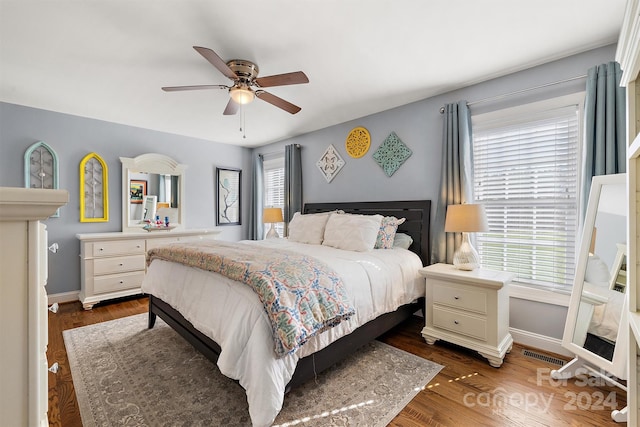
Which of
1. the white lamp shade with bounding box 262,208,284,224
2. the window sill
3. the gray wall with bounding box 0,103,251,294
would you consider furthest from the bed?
the gray wall with bounding box 0,103,251,294

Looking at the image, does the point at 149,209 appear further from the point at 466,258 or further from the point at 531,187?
the point at 531,187

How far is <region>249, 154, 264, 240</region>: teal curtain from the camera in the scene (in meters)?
5.35

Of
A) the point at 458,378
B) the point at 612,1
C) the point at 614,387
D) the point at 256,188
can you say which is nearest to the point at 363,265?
the point at 458,378

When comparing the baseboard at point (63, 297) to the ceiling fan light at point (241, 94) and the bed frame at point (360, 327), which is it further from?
the ceiling fan light at point (241, 94)

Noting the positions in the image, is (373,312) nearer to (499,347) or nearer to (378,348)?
(378,348)

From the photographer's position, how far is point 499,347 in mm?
2172

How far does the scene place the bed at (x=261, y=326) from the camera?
1.44 meters

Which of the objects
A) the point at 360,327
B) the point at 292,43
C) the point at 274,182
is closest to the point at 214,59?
the point at 292,43

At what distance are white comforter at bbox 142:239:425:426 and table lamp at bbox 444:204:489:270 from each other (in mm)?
437

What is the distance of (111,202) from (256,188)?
7.28 ft

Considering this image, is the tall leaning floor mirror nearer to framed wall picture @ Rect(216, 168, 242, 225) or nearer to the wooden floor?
the wooden floor

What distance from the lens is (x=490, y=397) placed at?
5.98 ft

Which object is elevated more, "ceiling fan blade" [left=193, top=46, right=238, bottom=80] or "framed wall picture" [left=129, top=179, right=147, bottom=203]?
"ceiling fan blade" [left=193, top=46, right=238, bottom=80]

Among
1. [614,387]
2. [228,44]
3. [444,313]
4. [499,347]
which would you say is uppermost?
[228,44]
